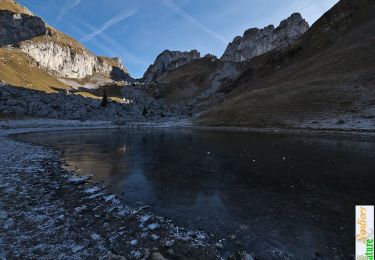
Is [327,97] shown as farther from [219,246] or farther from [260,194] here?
[219,246]

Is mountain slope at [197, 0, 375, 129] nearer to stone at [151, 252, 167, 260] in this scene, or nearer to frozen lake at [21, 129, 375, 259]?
frozen lake at [21, 129, 375, 259]

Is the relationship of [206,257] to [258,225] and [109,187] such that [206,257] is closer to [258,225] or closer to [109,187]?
[258,225]

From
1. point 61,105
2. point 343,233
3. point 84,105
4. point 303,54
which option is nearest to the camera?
point 343,233

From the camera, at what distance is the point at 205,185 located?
16266mm

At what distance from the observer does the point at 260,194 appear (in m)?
14.3

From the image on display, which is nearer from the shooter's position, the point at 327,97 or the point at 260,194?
the point at 260,194

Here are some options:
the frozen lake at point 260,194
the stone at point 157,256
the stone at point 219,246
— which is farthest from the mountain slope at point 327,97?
the stone at point 157,256

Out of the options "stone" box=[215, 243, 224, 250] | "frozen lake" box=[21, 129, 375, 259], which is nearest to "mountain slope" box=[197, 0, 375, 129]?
"frozen lake" box=[21, 129, 375, 259]

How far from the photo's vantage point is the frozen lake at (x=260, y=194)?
30.4ft

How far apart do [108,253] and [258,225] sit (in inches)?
217

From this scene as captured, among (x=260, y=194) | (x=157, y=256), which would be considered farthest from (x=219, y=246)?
(x=260, y=194)

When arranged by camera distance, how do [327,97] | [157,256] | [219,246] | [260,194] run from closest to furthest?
[157,256]
[219,246]
[260,194]
[327,97]

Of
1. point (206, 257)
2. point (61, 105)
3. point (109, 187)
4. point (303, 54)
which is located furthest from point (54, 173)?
point (303, 54)

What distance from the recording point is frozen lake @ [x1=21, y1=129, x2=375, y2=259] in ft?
30.4
